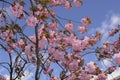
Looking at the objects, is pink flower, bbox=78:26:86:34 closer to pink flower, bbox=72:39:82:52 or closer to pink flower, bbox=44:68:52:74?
pink flower, bbox=72:39:82:52

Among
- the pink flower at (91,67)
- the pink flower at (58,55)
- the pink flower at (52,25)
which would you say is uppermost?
the pink flower at (52,25)

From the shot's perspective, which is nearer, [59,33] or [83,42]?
[83,42]

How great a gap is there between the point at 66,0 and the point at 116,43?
2537 mm

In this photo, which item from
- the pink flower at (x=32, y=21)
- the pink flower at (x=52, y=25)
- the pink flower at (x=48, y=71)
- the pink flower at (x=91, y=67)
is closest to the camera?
the pink flower at (x=32, y=21)

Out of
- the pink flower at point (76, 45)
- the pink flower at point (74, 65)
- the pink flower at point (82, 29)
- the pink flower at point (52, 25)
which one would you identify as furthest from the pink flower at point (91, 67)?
the pink flower at point (52, 25)

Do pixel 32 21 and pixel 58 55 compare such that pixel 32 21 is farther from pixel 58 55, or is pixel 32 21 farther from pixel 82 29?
pixel 82 29

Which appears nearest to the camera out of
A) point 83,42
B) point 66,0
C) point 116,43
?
point 83,42

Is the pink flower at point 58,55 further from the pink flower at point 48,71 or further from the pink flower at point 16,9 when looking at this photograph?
the pink flower at point 48,71

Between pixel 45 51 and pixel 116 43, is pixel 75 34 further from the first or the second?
pixel 116 43

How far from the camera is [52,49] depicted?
8.92 metres

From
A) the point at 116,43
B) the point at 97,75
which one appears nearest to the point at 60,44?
the point at 97,75

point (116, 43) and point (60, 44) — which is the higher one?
point (116, 43)

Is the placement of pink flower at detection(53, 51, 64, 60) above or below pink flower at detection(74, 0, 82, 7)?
below

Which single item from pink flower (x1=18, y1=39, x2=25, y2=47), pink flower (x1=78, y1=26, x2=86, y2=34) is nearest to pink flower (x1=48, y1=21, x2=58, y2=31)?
pink flower (x1=78, y1=26, x2=86, y2=34)
